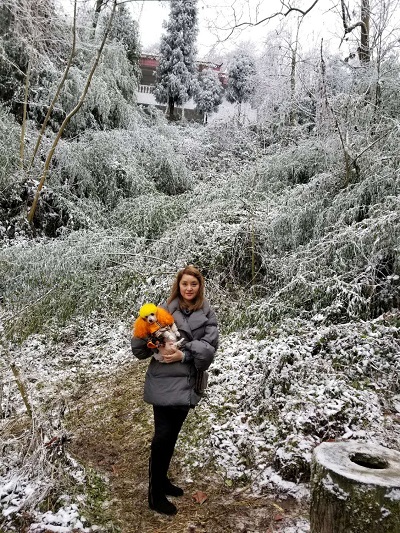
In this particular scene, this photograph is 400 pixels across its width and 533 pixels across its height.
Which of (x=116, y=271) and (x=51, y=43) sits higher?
(x=51, y=43)

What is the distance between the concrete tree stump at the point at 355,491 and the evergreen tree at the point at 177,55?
56.0 feet

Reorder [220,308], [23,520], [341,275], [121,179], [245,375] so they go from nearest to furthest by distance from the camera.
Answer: [23,520] < [245,375] < [341,275] < [220,308] < [121,179]

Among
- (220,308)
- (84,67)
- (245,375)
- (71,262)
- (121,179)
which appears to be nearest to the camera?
(245,375)

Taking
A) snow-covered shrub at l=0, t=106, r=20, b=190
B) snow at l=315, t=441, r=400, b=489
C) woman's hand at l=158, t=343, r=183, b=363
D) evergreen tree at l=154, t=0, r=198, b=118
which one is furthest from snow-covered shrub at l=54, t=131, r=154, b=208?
evergreen tree at l=154, t=0, r=198, b=118

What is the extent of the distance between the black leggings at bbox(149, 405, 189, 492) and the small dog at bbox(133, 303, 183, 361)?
1.10 feet

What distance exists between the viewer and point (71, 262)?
611cm

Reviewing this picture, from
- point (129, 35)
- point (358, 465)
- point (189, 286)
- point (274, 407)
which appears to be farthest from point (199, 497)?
point (129, 35)

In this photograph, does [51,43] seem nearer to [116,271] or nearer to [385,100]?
[116,271]

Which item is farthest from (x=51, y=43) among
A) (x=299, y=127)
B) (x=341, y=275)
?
(x=341, y=275)

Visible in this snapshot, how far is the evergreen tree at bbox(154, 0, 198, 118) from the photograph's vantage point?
17453mm

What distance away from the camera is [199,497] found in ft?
9.99

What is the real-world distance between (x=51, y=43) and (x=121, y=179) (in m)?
3.02

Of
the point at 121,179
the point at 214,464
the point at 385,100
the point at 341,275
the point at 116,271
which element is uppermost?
the point at 385,100

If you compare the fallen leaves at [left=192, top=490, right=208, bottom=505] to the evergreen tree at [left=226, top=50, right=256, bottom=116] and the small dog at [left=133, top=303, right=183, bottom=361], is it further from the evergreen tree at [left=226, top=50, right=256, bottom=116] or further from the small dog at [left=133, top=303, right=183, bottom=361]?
the evergreen tree at [left=226, top=50, right=256, bottom=116]
